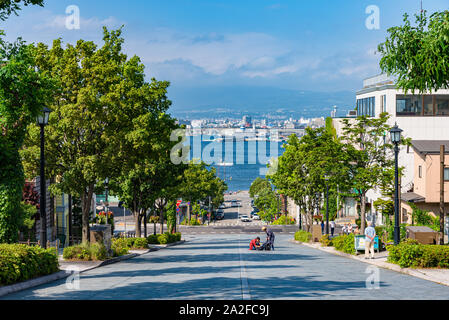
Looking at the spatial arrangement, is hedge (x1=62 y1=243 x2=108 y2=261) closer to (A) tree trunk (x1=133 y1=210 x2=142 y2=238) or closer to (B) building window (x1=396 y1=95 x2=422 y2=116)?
(A) tree trunk (x1=133 y1=210 x2=142 y2=238)

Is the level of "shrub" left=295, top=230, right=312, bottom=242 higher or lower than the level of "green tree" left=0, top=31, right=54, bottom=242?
lower

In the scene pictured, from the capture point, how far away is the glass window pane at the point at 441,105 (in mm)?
69375

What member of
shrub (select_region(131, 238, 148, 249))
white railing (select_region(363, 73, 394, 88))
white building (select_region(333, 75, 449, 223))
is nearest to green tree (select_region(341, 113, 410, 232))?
shrub (select_region(131, 238, 148, 249))

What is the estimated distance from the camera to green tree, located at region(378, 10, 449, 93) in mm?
19078

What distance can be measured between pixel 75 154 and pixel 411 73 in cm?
1659

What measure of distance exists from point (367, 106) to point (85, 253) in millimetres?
56719

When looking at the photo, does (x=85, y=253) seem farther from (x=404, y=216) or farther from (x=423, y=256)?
(x=404, y=216)

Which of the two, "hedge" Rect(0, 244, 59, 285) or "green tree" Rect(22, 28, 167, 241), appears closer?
"hedge" Rect(0, 244, 59, 285)

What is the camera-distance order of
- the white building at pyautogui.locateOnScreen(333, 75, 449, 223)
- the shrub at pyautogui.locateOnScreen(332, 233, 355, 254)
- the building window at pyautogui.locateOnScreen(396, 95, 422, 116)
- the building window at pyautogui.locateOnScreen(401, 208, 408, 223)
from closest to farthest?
the shrub at pyautogui.locateOnScreen(332, 233, 355, 254) < the building window at pyautogui.locateOnScreen(401, 208, 408, 223) < the white building at pyautogui.locateOnScreen(333, 75, 449, 223) < the building window at pyautogui.locateOnScreen(396, 95, 422, 116)

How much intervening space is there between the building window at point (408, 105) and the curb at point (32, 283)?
55412 millimetres

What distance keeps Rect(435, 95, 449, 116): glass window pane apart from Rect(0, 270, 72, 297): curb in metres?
57.3

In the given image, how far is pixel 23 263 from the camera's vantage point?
57.8 ft

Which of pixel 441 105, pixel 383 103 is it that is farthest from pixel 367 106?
pixel 441 105

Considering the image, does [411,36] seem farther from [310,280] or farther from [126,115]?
[126,115]
